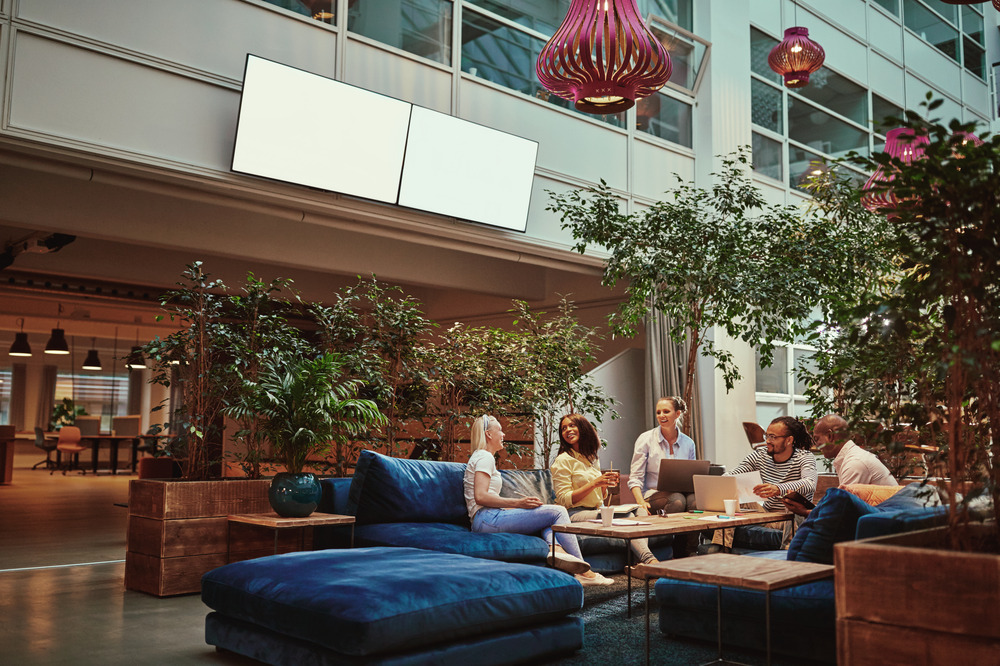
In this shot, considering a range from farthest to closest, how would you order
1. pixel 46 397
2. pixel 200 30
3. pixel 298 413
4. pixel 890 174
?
pixel 46 397, pixel 200 30, pixel 298 413, pixel 890 174

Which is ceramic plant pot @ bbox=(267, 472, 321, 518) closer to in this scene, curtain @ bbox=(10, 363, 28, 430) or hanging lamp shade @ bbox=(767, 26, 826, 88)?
hanging lamp shade @ bbox=(767, 26, 826, 88)

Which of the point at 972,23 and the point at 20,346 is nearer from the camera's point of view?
the point at 972,23

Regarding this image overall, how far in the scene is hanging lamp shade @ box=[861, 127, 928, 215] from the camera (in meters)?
2.57

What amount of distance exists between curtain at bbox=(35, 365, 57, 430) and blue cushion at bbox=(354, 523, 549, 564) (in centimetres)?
1914

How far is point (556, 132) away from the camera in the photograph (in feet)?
28.0

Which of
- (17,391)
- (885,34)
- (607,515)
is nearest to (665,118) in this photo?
(885,34)

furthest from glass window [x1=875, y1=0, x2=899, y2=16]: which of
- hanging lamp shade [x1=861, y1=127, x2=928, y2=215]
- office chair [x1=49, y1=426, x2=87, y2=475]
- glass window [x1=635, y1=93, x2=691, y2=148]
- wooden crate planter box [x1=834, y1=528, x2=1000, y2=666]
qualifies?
office chair [x1=49, y1=426, x2=87, y2=475]

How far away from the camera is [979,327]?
2482 millimetres

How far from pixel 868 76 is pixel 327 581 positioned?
11740 millimetres

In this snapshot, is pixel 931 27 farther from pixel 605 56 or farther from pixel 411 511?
pixel 411 511

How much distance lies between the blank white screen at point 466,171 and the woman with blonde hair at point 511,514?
2.80m

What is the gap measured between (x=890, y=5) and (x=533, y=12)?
7.27m

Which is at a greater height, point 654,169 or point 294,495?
point 654,169

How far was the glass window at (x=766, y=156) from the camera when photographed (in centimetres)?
1070
